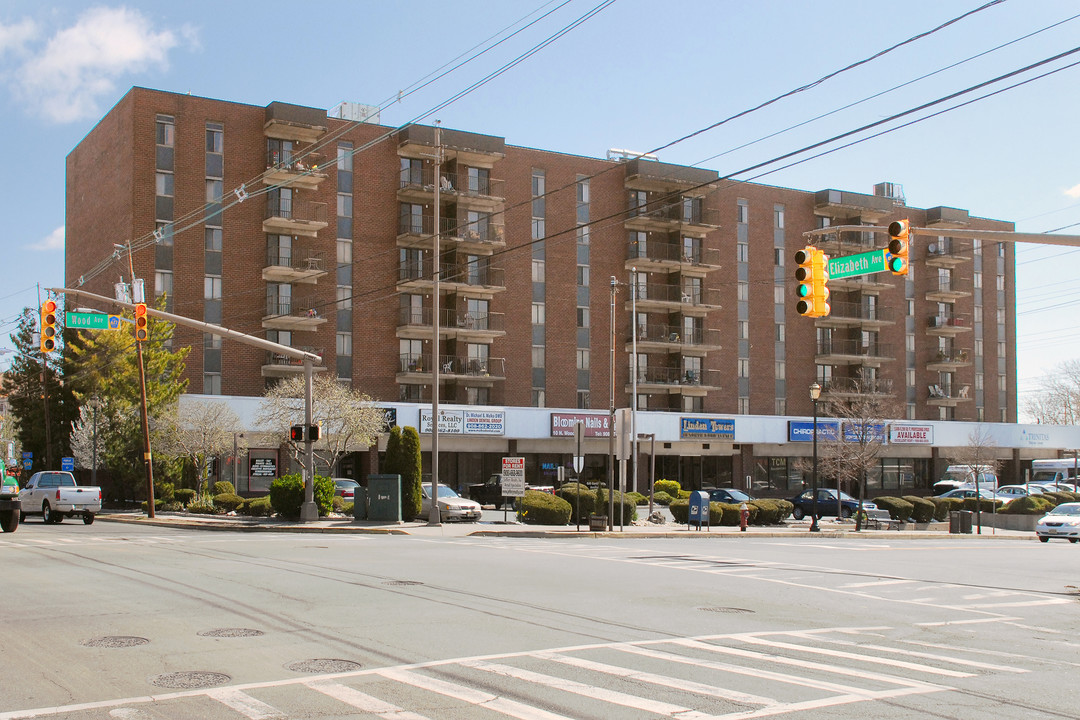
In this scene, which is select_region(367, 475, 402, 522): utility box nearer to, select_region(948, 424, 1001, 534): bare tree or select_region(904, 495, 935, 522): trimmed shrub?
select_region(904, 495, 935, 522): trimmed shrub

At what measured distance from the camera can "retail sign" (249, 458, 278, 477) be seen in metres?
50.9

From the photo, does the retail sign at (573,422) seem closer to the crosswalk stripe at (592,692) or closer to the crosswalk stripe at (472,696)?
the crosswalk stripe at (592,692)

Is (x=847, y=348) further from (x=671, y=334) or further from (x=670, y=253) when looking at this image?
(x=670, y=253)

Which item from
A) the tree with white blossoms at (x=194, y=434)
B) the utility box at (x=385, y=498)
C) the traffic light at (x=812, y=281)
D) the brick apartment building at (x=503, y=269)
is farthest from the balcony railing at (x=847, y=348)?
the traffic light at (x=812, y=281)

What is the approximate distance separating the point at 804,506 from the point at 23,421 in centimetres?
4705

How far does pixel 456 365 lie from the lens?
58375mm

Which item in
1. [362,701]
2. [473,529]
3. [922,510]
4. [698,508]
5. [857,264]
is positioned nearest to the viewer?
[362,701]

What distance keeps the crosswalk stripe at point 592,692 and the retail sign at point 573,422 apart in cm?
4803

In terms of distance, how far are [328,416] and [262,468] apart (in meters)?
9.20

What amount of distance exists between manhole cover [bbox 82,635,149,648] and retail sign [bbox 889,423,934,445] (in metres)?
61.2

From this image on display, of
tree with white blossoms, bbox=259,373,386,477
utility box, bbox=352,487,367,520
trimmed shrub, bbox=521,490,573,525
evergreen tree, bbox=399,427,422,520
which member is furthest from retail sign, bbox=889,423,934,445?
utility box, bbox=352,487,367,520

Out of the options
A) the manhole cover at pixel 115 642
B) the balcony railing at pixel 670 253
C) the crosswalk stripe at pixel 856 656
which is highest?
the balcony railing at pixel 670 253

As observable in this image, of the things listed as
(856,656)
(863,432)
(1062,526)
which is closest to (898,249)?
(856,656)

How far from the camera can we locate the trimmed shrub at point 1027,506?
156 feet
